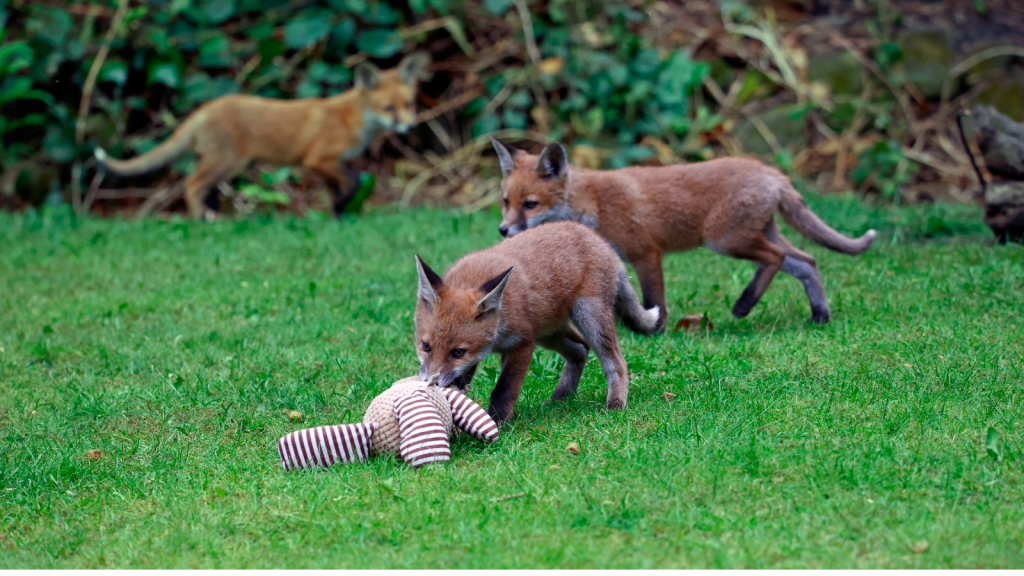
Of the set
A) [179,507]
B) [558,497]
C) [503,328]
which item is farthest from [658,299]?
[179,507]

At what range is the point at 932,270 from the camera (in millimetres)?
7246

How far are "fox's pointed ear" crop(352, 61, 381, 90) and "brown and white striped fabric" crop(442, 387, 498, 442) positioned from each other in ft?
28.5

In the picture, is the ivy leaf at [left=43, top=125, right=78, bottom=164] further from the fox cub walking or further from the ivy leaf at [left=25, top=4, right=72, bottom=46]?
the fox cub walking

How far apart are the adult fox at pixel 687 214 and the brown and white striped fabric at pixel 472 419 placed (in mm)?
2344

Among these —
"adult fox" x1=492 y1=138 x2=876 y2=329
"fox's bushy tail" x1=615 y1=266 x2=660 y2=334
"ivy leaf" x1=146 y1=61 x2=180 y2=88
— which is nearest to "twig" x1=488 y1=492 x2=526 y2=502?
"fox's bushy tail" x1=615 y1=266 x2=660 y2=334

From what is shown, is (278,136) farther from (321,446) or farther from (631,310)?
(321,446)

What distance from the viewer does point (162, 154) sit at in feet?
39.4

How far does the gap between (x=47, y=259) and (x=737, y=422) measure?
25.2ft

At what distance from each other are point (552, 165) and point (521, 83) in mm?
6426

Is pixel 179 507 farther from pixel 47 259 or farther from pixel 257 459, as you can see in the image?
pixel 47 259

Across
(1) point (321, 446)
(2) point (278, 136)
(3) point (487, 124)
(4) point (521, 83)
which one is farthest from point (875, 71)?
(1) point (321, 446)

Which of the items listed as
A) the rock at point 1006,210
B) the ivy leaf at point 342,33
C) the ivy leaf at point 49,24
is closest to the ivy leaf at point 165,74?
the ivy leaf at point 49,24

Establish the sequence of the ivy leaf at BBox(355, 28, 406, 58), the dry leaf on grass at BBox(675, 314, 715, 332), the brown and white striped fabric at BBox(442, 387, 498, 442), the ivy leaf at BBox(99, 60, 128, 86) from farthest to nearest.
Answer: the ivy leaf at BBox(355, 28, 406, 58), the ivy leaf at BBox(99, 60, 128, 86), the dry leaf on grass at BBox(675, 314, 715, 332), the brown and white striped fabric at BBox(442, 387, 498, 442)

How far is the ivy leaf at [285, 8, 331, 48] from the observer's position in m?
13.1
